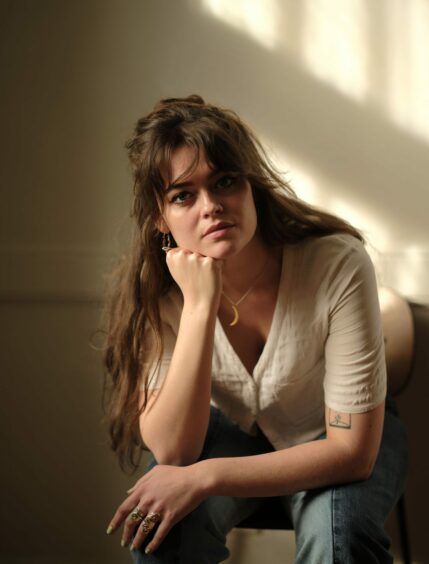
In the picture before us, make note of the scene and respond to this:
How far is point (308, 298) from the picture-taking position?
3.56ft

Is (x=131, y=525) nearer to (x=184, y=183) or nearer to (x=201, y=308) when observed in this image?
→ (x=201, y=308)

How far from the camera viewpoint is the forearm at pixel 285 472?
0.97 m

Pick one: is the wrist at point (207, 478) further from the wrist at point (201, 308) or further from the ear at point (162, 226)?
the ear at point (162, 226)

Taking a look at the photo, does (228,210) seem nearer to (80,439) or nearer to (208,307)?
(208,307)

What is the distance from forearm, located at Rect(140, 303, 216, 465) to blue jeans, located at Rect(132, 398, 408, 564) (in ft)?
0.33

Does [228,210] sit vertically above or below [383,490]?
above

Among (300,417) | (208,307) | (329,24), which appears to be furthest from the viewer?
(329,24)

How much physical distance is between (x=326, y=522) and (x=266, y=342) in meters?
0.34

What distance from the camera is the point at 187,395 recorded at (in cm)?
106

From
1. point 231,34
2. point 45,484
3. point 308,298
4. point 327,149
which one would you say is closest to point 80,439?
point 45,484

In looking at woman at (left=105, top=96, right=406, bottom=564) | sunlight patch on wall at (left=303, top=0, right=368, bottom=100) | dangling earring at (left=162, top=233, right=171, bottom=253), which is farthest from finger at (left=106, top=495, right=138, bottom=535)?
sunlight patch on wall at (left=303, top=0, right=368, bottom=100)

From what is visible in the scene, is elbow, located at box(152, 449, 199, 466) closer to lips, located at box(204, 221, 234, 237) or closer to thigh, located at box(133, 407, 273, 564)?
thigh, located at box(133, 407, 273, 564)

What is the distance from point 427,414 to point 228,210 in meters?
0.90

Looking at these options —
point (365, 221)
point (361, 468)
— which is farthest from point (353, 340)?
point (365, 221)
